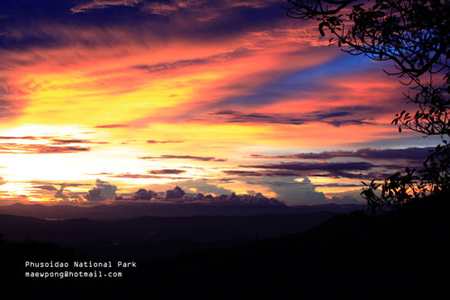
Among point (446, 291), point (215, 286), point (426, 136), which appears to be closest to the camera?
point (446, 291)

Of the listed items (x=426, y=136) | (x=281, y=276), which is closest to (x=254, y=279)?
(x=281, y=276)

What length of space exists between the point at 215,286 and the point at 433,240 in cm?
915

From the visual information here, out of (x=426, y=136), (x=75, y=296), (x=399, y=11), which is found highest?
(x=399, y=11)

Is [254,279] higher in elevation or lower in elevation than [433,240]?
lower

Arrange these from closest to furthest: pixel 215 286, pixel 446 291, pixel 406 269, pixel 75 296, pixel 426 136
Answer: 1. pixel 446 291
2. pixel 426 136
3. pixel 406 269
4. pixel 215 286
5. pixel 75 296

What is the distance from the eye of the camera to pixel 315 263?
17750mm

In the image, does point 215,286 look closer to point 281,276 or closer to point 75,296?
point 281,276

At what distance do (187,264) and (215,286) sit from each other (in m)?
6.04

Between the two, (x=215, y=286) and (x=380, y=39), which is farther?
(x=215, y=286)

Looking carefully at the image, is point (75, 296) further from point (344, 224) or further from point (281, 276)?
point (344, 224)

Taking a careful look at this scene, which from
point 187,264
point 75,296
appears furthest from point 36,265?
point 187,264

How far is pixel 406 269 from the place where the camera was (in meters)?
15.1

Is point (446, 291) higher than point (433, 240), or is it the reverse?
point (433, 240)

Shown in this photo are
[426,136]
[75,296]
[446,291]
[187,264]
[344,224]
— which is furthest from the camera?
[344,224]
